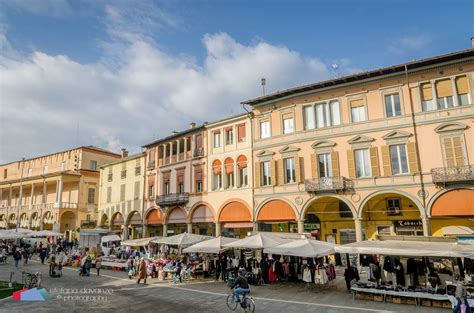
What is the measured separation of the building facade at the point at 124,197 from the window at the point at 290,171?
1865 centimetres

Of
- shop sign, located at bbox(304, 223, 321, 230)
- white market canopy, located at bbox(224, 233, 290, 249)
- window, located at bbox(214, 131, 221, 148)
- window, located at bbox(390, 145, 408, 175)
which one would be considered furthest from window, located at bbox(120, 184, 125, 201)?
window, located at bbox(390, 145, 408, 175)

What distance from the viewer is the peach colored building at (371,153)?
828 inches

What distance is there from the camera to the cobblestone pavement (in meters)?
12.9

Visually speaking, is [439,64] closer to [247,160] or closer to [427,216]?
[427,216]

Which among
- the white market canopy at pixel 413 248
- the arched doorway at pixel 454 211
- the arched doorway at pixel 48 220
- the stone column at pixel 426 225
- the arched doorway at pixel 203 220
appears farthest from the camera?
the arched doorway at pixel 48 220

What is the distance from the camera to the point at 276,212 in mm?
26797

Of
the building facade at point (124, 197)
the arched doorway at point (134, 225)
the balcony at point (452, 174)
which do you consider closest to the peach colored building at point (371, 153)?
the balcony at point (452, 174)

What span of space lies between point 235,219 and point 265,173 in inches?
188

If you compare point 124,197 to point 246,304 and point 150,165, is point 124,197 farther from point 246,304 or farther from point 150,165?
point 246,304

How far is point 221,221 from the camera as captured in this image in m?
30.2

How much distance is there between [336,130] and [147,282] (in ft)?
53.2

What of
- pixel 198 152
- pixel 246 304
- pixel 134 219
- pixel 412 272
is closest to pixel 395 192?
pixel 412 272

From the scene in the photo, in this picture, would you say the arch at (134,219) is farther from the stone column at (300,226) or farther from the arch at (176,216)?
the stone column at (300,226)

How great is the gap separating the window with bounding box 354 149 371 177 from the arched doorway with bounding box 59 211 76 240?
130 feet
